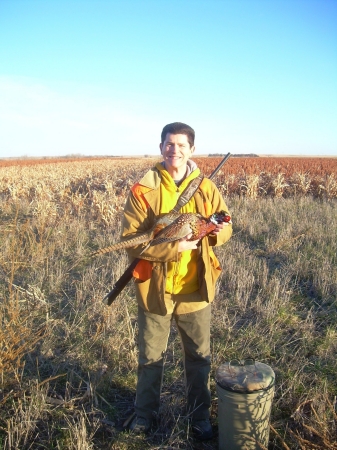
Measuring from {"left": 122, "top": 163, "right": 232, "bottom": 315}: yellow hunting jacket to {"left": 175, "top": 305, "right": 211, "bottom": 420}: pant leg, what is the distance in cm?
10

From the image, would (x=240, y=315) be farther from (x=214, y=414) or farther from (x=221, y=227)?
(x=221, y=227)

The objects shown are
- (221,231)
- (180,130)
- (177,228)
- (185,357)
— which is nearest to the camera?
(177,228)

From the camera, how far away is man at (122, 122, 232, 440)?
292cm

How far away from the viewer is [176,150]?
2885 millimetres

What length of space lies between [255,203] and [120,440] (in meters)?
9.77

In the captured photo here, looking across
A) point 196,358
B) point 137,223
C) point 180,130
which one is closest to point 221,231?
point 137,223

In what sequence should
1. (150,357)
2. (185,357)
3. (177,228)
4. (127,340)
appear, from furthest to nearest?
(127,340) < (185,357) < (150,357) < (177,228)

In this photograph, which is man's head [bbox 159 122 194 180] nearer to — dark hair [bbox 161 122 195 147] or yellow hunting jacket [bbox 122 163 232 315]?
dark hair [bbox 161 122 195 147]

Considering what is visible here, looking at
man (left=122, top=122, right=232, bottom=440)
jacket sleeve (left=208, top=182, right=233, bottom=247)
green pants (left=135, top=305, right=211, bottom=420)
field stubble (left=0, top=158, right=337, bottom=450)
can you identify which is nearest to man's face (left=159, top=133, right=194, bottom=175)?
man (left=122, top=122, right=232, bottom=440)

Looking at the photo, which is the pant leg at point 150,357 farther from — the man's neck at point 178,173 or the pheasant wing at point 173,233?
the man's neck at point 178,173

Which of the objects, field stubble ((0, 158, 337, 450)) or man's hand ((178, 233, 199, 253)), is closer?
man's hand ((178, 233, 199, 253))

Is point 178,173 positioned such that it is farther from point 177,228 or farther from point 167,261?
point 167,261

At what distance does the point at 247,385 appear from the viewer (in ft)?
8.70

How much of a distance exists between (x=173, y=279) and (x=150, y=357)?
0.65m
